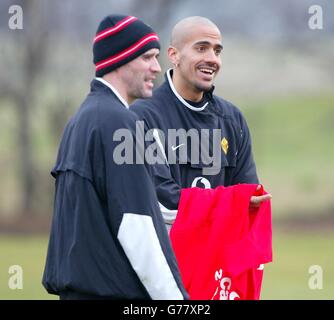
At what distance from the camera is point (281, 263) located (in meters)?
14.0

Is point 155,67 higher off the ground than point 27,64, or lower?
lower

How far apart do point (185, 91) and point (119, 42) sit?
4.39 feet

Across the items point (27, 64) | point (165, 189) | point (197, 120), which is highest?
point (27, 64)

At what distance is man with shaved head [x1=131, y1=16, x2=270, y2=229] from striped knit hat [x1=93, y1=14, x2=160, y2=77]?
108 cm

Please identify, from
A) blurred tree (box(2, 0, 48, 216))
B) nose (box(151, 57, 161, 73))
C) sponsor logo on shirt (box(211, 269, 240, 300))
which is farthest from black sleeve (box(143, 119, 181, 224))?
blurred tree (box(2, 0, 48, 216))

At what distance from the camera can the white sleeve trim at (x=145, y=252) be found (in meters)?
3.82

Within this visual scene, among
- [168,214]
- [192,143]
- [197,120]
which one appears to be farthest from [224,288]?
[197,120]

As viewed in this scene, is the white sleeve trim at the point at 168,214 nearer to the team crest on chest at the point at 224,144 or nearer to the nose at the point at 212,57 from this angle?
the team crest on chest at the point at 224,144

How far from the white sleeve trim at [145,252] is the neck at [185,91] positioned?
1668mm

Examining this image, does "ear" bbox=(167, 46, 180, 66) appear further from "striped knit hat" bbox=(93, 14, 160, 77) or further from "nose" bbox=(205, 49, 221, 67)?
"striped knit hat" bbox=(93, 14, 160, 77)

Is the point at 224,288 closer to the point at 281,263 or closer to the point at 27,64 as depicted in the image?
the point at 281,263

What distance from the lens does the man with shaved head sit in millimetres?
5254

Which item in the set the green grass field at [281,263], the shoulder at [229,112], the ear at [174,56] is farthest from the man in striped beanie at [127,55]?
the green grass field at [281,263]
